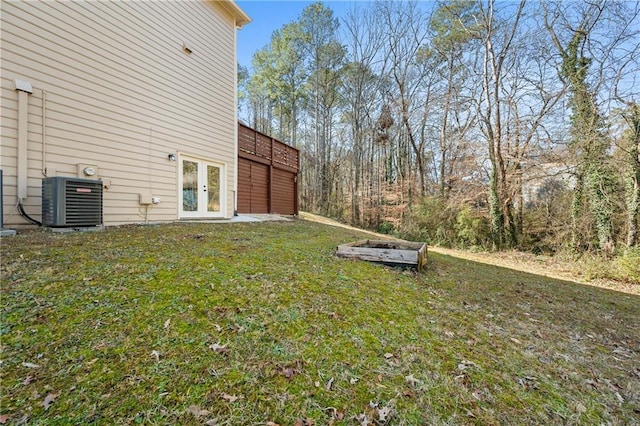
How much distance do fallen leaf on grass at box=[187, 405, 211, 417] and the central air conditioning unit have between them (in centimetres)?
417

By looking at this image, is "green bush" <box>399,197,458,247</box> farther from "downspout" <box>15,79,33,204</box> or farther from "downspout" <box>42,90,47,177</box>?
"downspout" <box>15,79,33,204</box>

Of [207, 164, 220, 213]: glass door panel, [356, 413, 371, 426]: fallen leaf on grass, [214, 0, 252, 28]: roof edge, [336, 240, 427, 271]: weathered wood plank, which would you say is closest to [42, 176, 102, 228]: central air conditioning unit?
[207, 164, 220, 213]: glass door panel

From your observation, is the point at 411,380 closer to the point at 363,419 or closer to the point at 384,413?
the point at 384,413

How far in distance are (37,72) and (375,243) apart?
6.27m

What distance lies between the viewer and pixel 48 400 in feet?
4.55

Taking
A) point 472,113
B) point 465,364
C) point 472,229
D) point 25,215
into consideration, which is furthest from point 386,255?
point 472,113

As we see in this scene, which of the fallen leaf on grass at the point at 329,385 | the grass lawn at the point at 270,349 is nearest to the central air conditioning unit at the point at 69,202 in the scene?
the grass lawn at the point at 270,349

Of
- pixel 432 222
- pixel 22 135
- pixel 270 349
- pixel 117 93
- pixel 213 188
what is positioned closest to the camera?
pixel 270 349

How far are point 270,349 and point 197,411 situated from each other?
60cm

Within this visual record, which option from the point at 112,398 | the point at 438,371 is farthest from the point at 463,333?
the point at 112,398

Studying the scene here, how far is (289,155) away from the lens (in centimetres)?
1180

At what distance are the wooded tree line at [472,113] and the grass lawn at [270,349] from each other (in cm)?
679

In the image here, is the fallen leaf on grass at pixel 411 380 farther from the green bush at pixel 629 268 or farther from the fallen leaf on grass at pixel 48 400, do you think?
the green bush at pixel 629 268

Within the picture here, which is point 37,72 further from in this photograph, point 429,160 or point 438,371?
point 429,160
